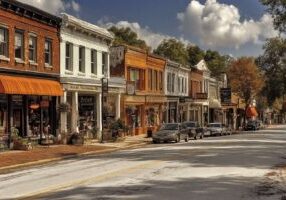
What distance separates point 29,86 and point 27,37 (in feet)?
10.1

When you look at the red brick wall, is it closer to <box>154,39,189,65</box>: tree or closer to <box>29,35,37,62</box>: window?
<box>29,35,37,62</box>: window

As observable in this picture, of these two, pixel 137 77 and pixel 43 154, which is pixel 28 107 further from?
pixel 137 77

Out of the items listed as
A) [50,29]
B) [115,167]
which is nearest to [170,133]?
[50,29]

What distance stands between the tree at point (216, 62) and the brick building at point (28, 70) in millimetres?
69935

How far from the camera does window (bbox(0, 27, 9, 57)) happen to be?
33.1 meters

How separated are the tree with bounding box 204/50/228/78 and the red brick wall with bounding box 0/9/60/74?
69.3 metres

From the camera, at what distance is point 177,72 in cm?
7162

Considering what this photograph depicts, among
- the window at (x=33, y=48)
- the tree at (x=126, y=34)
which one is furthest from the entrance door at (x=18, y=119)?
the tree at (x=126, y=34)

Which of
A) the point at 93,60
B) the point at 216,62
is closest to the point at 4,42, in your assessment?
the point at 93,60

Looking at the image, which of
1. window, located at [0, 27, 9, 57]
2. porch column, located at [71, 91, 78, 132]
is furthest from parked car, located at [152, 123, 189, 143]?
window, located at [0, 27, 9, 57]

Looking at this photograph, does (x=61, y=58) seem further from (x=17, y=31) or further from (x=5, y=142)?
(x=5, y=142)

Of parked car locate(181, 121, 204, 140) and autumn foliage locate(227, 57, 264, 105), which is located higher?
autumn foliage locate(227, 57, 264, 105)

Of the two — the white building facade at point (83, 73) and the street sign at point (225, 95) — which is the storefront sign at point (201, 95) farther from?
the white building facade at point (83, 73)

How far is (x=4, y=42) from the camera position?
109 ft
